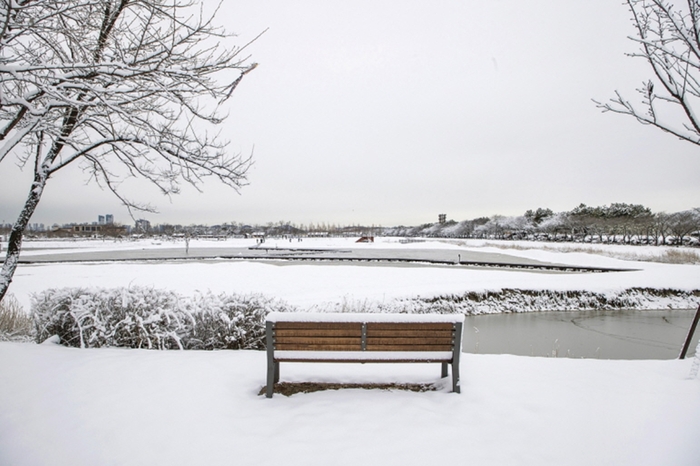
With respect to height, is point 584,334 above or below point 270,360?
below

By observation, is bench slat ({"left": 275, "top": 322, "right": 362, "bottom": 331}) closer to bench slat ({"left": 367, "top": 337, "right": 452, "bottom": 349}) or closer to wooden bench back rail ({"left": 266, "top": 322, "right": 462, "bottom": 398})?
wooden bench back rail ({"left": 266, "top": 322, "right": 462, "bottom": 398})

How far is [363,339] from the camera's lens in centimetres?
437

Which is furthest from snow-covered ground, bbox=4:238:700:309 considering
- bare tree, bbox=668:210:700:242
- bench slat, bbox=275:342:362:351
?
bare tree, bbox=668:210:700:242

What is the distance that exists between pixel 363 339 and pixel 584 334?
1308cm

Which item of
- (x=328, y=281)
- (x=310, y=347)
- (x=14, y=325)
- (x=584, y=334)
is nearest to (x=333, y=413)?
(x=310, y=347)

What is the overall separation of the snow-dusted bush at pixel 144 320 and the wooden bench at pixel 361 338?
3510mm

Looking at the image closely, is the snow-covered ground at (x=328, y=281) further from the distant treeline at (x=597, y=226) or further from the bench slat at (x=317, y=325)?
the distant treeline at (x=597, y=226)

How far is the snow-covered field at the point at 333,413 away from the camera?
329cm

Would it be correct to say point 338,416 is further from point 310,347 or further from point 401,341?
point 401,341

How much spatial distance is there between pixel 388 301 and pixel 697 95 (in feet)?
36.9

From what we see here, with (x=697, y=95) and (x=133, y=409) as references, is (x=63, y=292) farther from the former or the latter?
(x=697, y=95)

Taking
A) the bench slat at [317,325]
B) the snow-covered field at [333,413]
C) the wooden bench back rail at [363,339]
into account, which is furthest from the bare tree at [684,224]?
the bench slat at [317,325]

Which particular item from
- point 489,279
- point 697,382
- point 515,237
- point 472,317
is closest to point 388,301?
point 472,317

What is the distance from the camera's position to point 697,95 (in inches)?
223
